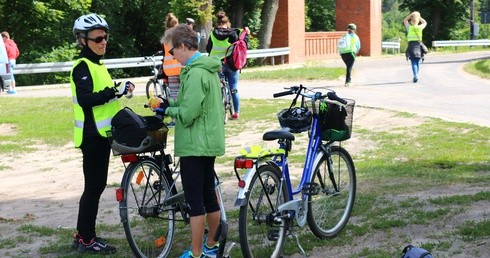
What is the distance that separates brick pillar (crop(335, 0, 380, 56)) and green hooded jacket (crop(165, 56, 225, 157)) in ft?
134

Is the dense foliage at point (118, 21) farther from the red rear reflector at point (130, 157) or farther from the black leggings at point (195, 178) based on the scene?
the black leggings at point (195, 178)

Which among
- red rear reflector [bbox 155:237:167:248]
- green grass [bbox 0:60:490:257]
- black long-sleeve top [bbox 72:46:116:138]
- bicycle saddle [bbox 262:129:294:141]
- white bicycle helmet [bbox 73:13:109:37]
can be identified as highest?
white bicycle helmet [bbox 73:13:109:37]

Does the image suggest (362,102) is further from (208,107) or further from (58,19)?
(58,19)

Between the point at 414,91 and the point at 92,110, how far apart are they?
1538 centimetres

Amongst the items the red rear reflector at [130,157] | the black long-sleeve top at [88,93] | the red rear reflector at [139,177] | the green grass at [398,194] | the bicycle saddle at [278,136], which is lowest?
the green grass at [398,194]

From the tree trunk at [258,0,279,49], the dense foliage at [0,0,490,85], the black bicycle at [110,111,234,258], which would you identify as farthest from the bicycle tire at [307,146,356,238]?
the tree trunk at [258,0,279,49]

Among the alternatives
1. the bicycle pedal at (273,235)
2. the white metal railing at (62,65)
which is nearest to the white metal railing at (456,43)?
the white metal railing at (62,65)

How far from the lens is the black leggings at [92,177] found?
7285 mm

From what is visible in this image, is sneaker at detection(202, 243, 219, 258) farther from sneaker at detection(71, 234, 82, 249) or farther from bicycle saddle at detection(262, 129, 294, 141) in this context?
sneaker at detection(71, 234, 82, 249)

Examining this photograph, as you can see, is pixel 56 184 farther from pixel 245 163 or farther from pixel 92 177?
pixel 245 163

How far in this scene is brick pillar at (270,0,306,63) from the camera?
41094 millimetres

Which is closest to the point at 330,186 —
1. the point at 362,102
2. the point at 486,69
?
the point at 362,102

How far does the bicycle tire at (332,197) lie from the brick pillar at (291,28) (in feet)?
108

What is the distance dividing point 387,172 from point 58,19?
96.2ft
